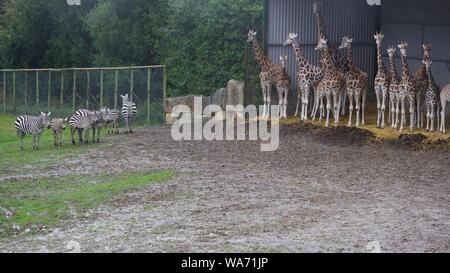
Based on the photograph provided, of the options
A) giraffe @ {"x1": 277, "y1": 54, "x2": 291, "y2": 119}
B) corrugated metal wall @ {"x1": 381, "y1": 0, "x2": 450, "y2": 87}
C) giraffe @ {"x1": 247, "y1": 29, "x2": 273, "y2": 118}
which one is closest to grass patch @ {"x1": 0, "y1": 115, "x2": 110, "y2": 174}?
giraffe @ {"x1": 247, "y1": 29, "x2": 273, "y2": 118}

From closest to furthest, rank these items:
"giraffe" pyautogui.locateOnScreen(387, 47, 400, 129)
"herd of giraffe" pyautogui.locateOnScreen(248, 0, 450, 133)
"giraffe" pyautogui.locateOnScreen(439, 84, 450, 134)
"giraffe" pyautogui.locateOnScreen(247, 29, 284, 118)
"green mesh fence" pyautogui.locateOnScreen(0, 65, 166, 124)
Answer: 1. "giraffe" pyautogui.locateOnScreen(439, 84, 450, 134)
2. "herd of giraffe" pyautogui.locateOnScreen(248, 0, 450, 133)
3. "giraffe" pyautogui.locateOnScreen(387, 47, 400, 129)
4. "giraffe" pyautogui.locateOnScreen(247, 29, 284, 118)
5. "green mesh fence" pyautogui.locateOnScreen(0, 65, 166, 124)

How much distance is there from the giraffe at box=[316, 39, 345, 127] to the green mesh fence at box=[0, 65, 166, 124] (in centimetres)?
416

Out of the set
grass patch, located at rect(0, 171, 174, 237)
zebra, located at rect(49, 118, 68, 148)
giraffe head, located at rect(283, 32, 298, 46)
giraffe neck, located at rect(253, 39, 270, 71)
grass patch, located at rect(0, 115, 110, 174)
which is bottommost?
grass patch, located at rect(0, 171, 174, 237)

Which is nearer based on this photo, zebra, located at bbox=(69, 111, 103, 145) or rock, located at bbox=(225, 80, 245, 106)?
zebra, located at bbox=(69, 111, 103, 145)

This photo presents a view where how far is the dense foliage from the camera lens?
23.9m

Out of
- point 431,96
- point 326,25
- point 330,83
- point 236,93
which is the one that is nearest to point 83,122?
point 236,93

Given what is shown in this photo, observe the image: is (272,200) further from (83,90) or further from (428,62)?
(83,90)

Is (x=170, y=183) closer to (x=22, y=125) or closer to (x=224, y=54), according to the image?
(x=22, y=125)

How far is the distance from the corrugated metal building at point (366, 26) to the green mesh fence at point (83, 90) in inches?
116

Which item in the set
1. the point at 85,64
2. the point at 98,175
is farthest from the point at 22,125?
the point at 85,64

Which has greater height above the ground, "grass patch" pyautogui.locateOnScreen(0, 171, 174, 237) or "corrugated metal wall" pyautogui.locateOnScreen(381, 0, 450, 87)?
"corrugated metal wall" pyautogui.locateOnScreen(381, 0, 450, 87)

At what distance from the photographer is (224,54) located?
24031mm

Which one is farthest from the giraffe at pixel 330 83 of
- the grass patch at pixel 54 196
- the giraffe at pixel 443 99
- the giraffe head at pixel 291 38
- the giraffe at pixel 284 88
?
the grass patch at pixel 54 196

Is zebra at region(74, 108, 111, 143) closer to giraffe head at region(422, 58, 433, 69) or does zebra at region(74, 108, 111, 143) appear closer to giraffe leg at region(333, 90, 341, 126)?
giraffe leg at region(333, 90, 341, 126)
